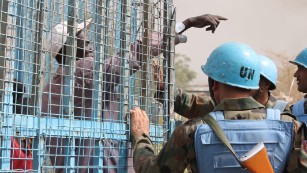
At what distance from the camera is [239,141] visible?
10.1 feet

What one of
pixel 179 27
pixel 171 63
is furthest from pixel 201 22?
pixel 171 63

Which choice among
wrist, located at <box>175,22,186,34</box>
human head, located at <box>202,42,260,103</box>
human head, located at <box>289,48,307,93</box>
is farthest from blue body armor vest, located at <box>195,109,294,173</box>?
human head, located at <box>289,48,307,93</box>

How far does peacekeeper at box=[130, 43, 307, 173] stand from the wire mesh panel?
0.36 m

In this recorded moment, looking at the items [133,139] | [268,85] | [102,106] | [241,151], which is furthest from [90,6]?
[268,85]

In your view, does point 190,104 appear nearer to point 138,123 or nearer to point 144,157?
point 138,123

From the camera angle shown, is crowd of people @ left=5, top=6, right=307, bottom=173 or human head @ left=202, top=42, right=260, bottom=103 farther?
human head @ left=202, top=42, right=260, bottom=103

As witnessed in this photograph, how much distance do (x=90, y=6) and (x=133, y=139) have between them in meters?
0.84

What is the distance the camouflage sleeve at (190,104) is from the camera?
4.51m

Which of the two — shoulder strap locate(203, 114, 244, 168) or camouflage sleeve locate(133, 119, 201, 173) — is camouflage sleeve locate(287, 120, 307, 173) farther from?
camouflage sleeve locate(133, 119, 201, 173)

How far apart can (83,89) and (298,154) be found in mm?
1235

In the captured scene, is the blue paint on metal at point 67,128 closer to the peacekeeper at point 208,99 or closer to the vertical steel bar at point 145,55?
the vertical steel bar at point 145,55

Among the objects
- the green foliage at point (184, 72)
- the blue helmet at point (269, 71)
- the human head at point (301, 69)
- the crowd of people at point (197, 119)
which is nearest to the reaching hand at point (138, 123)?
the crowd of people at point (197, 119)

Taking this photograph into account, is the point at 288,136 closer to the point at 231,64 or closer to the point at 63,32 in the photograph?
the point at 231,64

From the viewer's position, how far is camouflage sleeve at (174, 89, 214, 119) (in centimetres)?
451
